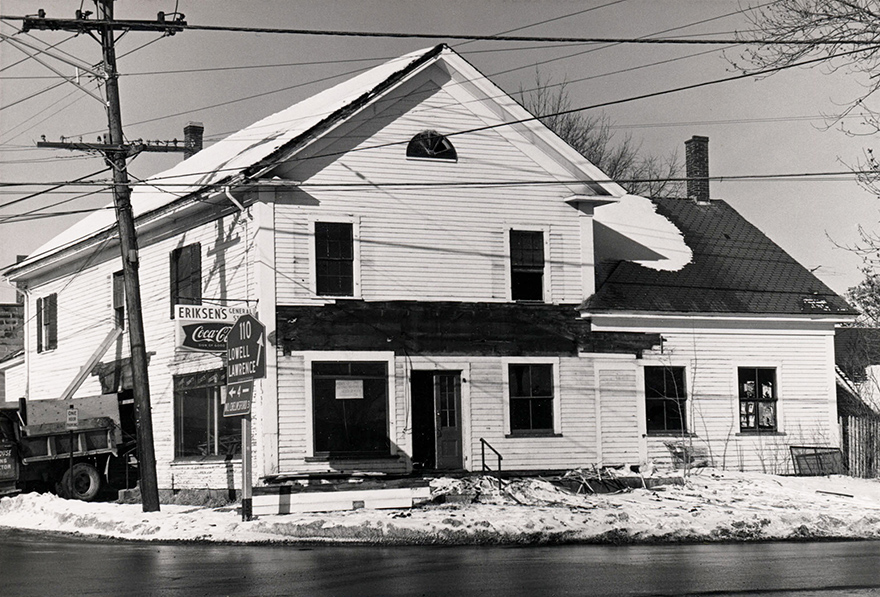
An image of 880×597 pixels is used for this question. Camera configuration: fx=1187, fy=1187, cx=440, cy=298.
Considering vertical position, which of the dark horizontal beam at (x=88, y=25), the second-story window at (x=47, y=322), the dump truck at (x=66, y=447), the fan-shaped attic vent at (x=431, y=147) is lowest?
the dump truck at (x=66, y=447)

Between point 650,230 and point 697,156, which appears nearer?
point 650,230

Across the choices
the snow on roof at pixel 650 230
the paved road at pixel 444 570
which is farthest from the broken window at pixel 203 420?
the snow on roof at pixel 650 230

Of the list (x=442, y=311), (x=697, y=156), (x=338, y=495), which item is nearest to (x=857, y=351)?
(x=697, y=156)

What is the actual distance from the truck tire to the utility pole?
4225mm

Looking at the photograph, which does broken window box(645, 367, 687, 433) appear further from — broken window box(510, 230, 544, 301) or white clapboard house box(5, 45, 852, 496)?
broken window box(510, 230, 544, 301)

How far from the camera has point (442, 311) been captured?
25500mm

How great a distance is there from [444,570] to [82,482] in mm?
15250

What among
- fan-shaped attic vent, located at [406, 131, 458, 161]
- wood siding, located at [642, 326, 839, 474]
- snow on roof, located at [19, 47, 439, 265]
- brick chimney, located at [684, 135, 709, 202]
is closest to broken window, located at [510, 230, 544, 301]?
fan-shaped attic vent, located at [406, 131, 458, 161]

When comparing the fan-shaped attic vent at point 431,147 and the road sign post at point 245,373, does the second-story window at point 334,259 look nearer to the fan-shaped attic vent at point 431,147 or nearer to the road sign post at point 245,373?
the fan-shaped attic vent at point 431,147

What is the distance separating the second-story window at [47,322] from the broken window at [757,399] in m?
19.1

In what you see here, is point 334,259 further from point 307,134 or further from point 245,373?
point 245,373

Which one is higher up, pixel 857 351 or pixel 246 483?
pixel 857 351

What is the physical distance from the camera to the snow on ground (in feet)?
62.5

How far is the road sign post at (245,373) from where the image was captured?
818 inches
